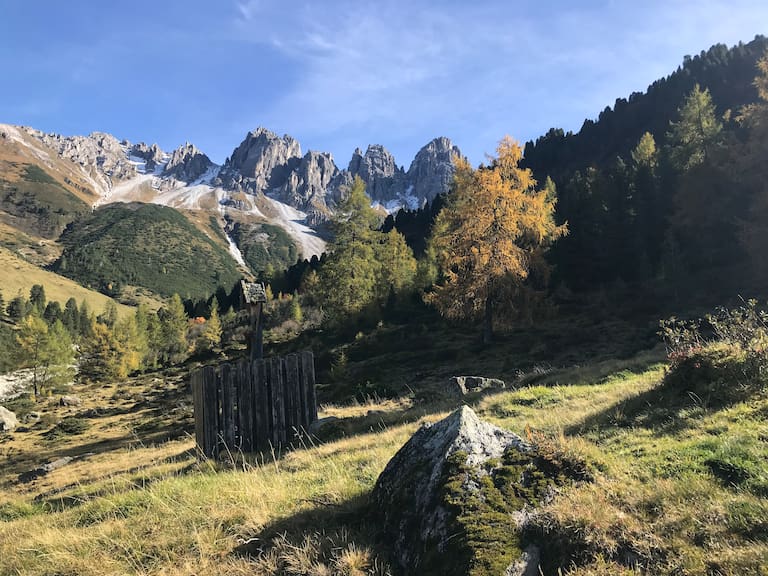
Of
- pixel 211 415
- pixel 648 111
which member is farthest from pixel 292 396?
pixel 648 111

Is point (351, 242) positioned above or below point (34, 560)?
above

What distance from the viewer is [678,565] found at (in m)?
2.62

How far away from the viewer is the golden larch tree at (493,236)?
2270 cm

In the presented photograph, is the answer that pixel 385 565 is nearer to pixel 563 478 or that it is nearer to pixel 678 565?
pixel 563 478

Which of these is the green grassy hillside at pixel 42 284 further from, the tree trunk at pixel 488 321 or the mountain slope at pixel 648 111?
the tree trunk at pixel 488 321

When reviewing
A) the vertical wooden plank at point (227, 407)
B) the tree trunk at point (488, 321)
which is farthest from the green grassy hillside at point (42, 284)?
the vertical wooden plank at point (227, 407)

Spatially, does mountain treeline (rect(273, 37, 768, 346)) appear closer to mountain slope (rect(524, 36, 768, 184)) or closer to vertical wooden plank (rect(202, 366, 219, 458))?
vertical wooden plank (rect(202, 366, 219, 458))

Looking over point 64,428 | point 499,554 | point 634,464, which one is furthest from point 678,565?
point 64,428

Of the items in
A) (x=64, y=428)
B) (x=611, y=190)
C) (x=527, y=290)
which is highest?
(x=611, y=190)

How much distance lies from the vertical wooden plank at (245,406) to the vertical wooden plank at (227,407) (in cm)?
15

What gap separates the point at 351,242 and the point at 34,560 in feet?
114

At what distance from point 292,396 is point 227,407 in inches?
57.7

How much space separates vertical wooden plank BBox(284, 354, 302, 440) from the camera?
10258 mm

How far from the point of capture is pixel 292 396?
1036cm
